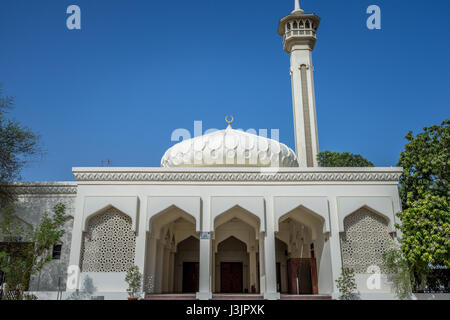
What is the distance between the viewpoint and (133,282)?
978 centimetres

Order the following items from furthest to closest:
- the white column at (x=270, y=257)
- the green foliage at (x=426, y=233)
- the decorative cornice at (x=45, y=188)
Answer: the decorative cornice at (x=45, y=188) → the white column at (x=270, y=257) → the green foliage at (x=426, y=233)

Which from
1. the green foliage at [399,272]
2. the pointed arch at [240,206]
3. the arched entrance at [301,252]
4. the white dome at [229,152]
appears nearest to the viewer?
the green foliage at [399,272]

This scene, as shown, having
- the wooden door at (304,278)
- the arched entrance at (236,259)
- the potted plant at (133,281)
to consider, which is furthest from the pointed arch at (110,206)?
the wooden door at (304,278)

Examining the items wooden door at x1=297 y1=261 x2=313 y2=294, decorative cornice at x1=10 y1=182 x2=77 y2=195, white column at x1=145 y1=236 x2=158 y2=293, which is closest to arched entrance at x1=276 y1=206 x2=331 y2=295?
wooden door at x1=297 y1=261 x2=313 y2=294

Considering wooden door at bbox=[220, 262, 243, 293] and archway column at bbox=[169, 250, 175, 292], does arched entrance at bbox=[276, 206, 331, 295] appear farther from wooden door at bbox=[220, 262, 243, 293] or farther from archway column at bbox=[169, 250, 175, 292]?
archway column at bbox=[169, 250, 175, 292]

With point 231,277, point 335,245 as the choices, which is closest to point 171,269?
point 231,277

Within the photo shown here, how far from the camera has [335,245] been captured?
1026 centimetres

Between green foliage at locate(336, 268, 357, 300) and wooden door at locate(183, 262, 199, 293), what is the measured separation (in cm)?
576

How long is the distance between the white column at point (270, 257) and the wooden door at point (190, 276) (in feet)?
15.0

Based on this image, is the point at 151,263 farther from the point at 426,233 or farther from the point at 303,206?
the point at 426,233

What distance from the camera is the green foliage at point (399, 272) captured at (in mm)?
9688

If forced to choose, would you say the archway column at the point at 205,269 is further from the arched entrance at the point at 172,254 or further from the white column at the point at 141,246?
the white column at the point at 141,246

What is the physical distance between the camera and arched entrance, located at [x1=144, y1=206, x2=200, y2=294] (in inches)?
423
